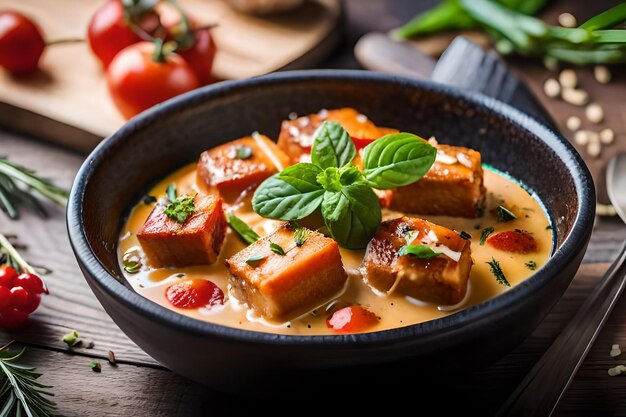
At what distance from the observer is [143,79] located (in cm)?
436

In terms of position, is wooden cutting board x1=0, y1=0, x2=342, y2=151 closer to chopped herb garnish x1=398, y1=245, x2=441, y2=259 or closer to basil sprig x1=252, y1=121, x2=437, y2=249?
basil sprig x1=252, y1=121, x2=437, y2=249

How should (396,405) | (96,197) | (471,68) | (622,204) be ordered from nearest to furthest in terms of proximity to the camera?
1. (396,405)
2. (96,197)
3. (622,204)
4. (471,68)

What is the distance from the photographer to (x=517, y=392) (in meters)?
2.59

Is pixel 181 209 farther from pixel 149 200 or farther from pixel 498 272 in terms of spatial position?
pixel 498 272

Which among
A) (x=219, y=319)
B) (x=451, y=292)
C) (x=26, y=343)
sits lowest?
(x=26, y=343)

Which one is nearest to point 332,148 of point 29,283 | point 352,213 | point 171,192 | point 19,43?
point 352,213

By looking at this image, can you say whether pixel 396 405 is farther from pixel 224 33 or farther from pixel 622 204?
pixel 224 33

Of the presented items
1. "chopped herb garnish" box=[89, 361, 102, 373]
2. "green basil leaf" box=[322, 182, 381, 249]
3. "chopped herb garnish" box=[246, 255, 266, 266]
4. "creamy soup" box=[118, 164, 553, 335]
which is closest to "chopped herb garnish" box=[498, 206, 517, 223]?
"creamy soup" box=[118, 164, 553, 335]

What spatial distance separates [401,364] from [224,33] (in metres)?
3.34

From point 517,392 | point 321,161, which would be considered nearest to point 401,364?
point 517,392

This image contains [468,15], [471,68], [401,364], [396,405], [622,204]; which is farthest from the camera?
[468,15]

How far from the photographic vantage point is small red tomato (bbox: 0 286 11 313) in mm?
3025

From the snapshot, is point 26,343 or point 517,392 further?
point 26,343

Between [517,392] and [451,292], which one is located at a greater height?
[451,292]
